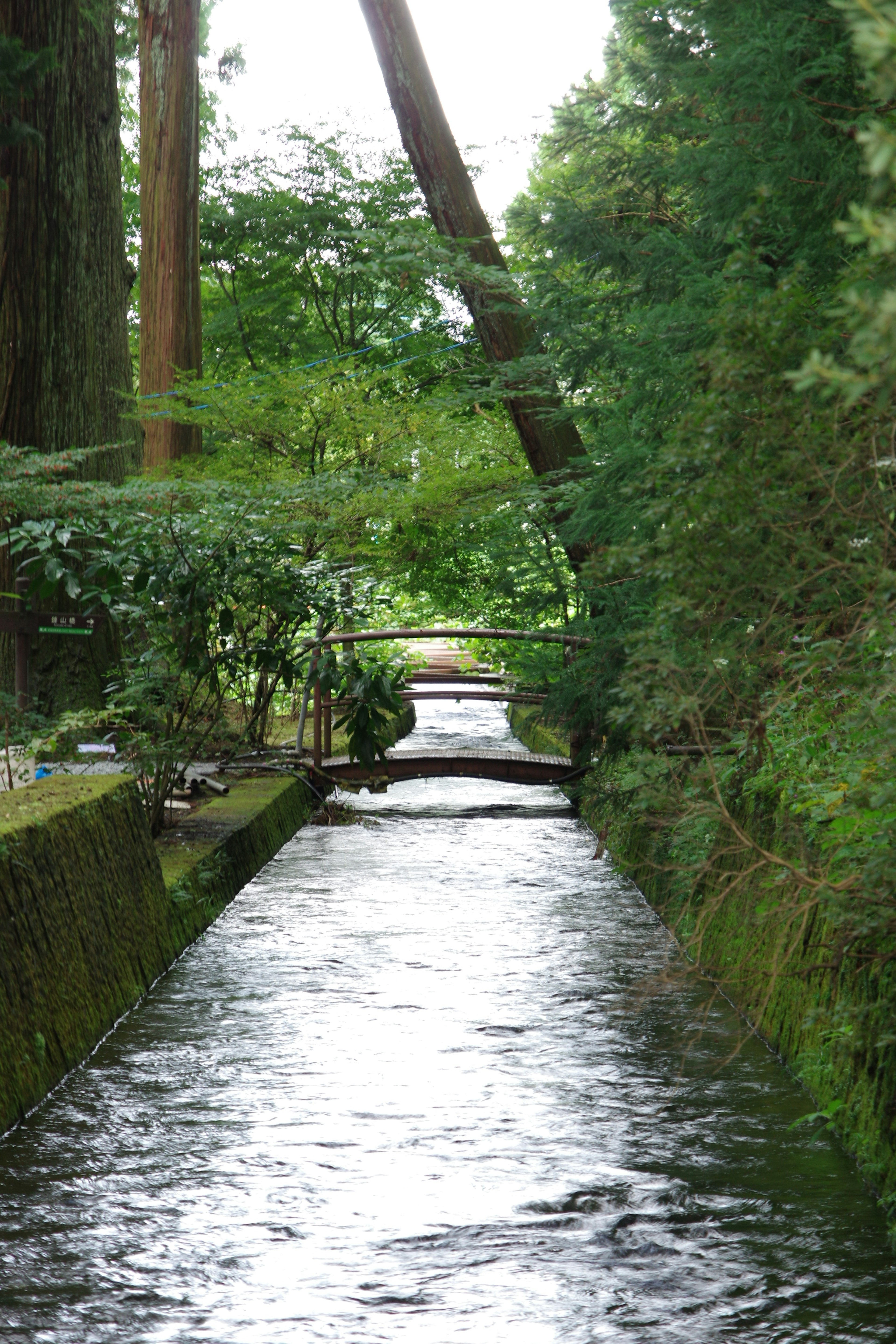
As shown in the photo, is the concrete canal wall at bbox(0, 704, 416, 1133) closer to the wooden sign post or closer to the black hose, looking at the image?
the wooden sign post

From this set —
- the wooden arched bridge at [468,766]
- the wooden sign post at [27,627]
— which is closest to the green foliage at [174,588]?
the wooden sign post at [27,627]

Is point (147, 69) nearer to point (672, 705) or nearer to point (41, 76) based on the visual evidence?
point (41, 76)

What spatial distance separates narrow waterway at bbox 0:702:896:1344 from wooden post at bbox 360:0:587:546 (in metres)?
5.52

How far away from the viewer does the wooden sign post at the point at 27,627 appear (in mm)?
9086

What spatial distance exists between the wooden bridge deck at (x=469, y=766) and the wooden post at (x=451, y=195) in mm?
2328

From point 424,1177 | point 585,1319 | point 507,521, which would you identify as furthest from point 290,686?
point 585,1319

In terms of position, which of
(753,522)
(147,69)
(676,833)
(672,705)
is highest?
(147,69)

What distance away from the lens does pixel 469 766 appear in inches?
498

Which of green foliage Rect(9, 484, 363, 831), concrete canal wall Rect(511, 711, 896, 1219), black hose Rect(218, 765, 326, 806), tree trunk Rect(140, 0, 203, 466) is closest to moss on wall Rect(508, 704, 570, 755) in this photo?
black hose Rect(218, 765, 326, 806)

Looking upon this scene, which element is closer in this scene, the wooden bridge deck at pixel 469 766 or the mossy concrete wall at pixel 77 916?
the mossy concrete wall at pixel 77 916

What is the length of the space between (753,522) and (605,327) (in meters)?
4.72

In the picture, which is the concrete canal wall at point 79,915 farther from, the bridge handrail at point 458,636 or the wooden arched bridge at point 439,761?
the wooden arched bridge at point 439,761

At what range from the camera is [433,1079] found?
15.6ft

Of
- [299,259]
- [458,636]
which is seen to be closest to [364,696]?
[458,636]
